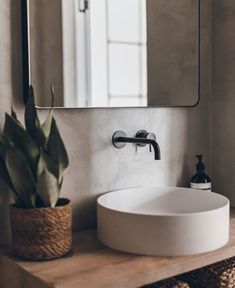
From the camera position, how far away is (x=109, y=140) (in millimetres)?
1394

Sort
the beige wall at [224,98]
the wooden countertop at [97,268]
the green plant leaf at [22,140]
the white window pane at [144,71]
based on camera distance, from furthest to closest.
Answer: the beige wall at [224,98]
the white window pane at [144,71]
the green plant leaf at [22,140]
the wooden countertop at [97,268]

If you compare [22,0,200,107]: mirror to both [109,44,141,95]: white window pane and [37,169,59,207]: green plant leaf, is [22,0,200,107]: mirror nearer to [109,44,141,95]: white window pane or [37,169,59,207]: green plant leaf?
[109,44,141,95]: white window pane

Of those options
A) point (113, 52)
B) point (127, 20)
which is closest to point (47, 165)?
point (113, 52)

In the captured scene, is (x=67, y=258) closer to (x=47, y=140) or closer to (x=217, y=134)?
(x=47, y=140)

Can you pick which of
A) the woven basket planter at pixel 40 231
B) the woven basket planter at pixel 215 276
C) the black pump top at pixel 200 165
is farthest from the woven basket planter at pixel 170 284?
the black pump top at pixel 200 165

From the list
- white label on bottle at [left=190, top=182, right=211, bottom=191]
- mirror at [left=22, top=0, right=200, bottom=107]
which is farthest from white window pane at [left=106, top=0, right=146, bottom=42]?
white label on bottle at [left=190, top=182, right=211, bottom=191]

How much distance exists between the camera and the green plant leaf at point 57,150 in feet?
3.55

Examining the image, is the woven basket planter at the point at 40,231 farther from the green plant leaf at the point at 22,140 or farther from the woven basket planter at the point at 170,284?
the woven basket planter at the point at 170,284

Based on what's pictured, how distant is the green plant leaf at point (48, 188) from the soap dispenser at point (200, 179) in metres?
0.63

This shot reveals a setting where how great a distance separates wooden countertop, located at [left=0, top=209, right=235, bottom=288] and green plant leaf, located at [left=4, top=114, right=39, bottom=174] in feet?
0.75

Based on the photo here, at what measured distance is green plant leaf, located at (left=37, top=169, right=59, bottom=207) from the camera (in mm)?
1029

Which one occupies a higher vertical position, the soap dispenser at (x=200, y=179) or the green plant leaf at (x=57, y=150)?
the green plant leaf at (x=57, y=150)

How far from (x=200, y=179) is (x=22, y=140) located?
718 mm

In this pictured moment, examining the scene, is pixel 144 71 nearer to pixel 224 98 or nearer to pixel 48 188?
pixel 224 98
